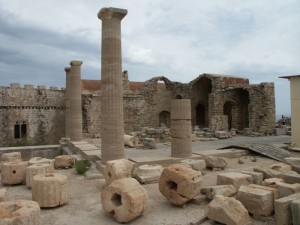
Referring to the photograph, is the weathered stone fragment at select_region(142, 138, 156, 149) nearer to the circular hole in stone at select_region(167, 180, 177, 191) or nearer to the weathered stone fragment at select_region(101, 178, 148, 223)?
the circular hole in stone at select_region(167, 180, 177, 191)

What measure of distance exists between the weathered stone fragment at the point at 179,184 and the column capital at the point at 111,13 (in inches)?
198

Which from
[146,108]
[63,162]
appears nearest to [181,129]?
[63,162]

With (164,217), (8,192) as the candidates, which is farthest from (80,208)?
(8,192)

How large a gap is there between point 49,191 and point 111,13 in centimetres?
533

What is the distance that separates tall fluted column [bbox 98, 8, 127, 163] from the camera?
8.78 meters

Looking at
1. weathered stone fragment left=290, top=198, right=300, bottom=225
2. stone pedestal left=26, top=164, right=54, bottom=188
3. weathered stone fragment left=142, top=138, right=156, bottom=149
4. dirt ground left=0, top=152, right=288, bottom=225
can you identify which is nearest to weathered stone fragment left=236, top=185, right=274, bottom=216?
dirt ground left=0, top=152, right=288, bottom=225

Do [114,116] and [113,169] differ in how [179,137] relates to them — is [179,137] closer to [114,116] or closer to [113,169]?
[114,116]

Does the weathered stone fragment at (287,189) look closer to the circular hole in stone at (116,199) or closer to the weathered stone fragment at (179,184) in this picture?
the weathered stone fragment at (179,184)

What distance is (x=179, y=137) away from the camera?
10352 mm

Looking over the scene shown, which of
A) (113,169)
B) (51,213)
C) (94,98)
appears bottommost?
(51,213)

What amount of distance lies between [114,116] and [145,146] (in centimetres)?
626

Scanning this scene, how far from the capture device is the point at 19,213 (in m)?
4.40

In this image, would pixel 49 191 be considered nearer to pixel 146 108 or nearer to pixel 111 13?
pixel 111 13

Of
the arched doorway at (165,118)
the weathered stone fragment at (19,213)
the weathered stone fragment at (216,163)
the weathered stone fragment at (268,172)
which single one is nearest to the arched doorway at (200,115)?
the arched doorway at (165,118)
